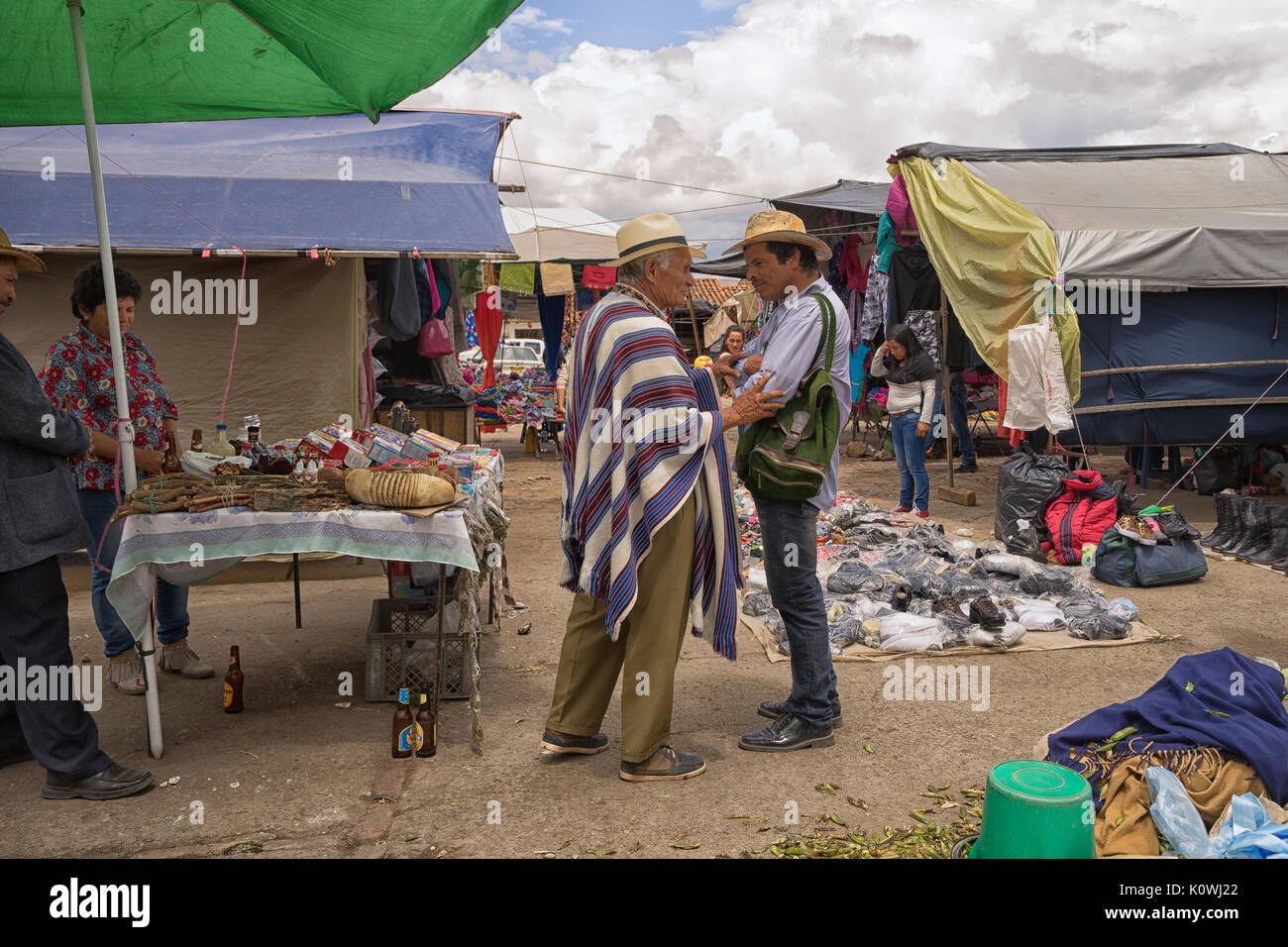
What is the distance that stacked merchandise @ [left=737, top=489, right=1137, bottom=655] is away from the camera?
18.3 feet

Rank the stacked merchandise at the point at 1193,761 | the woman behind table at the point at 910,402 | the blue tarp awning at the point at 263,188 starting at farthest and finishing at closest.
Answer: the woman behind table at the point at 910,402
the blue tarp awning at the point at 263,188
the stacked merchandise at the point at 1193,761

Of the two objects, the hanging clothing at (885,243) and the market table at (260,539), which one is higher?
the hanging clothing at (885,243)

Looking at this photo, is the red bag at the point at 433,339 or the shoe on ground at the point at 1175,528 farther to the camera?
the red bag at the point at 433,339

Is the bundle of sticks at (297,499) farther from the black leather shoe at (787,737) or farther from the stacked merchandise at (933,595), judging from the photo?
the stacked merchandise at (933,595)

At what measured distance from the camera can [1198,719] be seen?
3285 millimetres

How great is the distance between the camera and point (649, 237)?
367 cm

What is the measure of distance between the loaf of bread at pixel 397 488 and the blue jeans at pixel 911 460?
5.72 m

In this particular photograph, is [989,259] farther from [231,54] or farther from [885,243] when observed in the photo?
[231,54]

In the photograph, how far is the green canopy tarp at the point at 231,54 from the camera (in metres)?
4.11

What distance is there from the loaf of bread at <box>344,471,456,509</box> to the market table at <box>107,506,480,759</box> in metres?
0.05

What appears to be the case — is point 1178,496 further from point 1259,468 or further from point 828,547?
point 828,547

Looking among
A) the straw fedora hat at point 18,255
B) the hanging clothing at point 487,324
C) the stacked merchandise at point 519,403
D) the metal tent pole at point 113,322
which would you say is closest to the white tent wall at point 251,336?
the straw fedora hat at point 18,255

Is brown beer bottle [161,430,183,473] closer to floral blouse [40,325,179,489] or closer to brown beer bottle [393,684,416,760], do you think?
floral blouse [40,325,179,489]

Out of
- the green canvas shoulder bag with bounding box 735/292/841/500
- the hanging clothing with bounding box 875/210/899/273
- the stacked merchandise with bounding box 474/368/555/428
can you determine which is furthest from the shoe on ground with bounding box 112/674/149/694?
the stacked merchandise with bounding box 474/368/555/428
